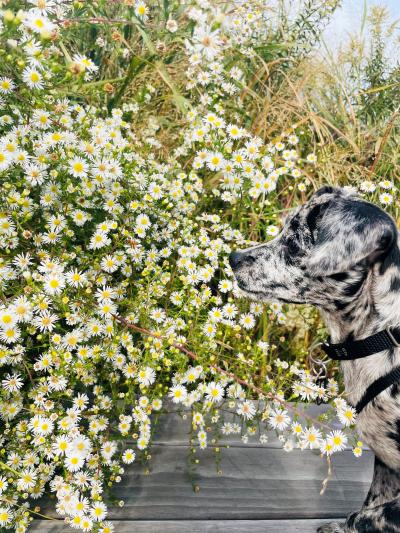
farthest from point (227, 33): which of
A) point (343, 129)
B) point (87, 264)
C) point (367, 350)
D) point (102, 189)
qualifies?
point (367, 350)

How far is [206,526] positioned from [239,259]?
1043 mm

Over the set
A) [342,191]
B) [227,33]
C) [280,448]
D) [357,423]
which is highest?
[227,33]

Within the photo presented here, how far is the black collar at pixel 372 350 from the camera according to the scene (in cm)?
152

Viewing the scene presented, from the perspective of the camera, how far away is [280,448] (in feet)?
7.11

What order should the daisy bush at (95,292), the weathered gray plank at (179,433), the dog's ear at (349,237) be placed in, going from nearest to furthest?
1. the dog's ear at (349,237)
2. the daisy bush at (95,292)
3. the weathered gray plank at (179,433)

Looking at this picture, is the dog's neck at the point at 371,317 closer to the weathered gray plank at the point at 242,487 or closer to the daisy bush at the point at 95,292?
the daisy bush at the point at 95,292

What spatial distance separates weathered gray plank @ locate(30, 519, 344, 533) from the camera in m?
1.74

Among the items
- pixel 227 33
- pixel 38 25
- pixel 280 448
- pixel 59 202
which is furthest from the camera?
pixel 227 33

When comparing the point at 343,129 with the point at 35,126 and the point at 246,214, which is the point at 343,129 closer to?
the point at 246,214

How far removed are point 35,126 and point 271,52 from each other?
79.4 inches

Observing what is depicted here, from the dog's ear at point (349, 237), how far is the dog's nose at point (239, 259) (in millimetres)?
321

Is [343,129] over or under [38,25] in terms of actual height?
under

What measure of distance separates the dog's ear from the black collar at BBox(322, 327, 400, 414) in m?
0.24

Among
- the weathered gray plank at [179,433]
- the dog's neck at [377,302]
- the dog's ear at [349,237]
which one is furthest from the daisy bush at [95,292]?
the dog's ear at [349,237]
